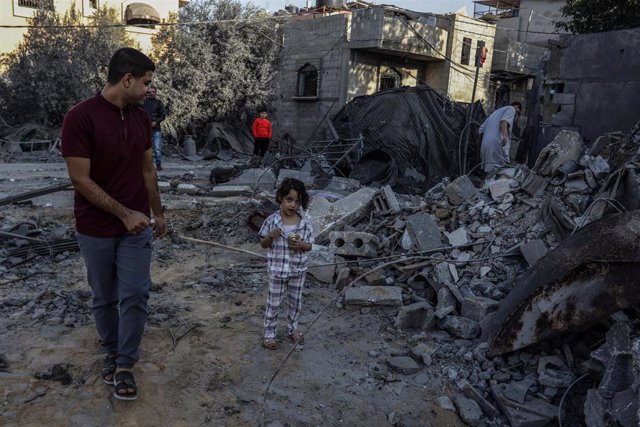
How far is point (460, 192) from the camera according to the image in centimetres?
623

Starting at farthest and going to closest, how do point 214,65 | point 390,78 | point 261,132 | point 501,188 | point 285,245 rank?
1. point 214,65
2. point 390,78
3. point 261,132
4. point 501,188
5. point 285,245

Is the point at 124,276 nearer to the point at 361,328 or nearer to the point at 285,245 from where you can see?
the point at 285,245

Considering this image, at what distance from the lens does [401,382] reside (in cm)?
333

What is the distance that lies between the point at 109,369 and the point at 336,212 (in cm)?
401

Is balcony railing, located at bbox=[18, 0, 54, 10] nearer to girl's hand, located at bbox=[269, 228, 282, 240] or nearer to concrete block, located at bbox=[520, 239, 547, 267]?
girl's hand, located at bbox=[269, 228, 282, 240]

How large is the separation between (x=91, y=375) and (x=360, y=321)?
2.16 meters

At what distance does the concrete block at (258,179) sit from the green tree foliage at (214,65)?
11296 millimetres

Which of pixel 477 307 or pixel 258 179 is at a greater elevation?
pixel 258 179

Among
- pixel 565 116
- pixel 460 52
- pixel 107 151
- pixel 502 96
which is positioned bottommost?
pixel 107 151

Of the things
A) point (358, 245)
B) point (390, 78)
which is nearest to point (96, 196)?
point (358, 245)

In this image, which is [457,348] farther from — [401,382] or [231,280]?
[231,280]

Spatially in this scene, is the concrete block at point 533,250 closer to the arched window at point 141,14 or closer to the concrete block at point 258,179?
the concrete block at point 258,179

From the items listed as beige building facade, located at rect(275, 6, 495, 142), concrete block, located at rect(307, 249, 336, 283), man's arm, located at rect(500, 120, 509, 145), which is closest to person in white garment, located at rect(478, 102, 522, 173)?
man's arm, located at rect(500, 120, 509, 145)

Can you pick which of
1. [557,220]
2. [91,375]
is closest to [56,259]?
[91,375]
